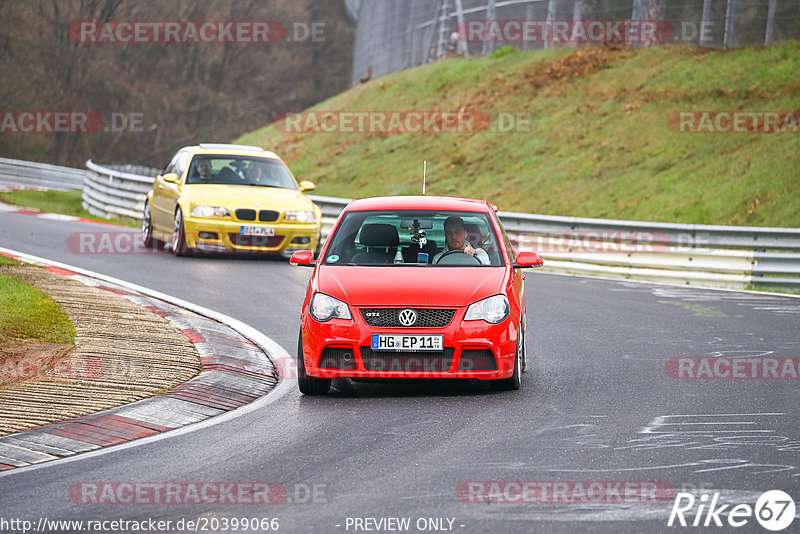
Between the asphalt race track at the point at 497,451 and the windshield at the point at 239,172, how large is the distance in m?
7.51

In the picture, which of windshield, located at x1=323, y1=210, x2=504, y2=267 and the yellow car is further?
the yellow car

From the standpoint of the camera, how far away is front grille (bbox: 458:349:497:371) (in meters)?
8.78

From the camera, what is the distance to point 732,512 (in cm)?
571

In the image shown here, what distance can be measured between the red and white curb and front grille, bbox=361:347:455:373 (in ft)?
2.51

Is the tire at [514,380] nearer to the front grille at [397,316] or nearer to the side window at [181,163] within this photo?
the front grille at [397,316]

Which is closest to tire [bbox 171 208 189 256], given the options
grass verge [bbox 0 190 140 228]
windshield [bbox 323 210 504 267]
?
grass verge [bbox 0 190 140 228]

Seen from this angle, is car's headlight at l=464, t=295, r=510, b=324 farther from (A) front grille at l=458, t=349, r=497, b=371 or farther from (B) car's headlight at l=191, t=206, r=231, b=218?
(B) car's headlight at l=191, t=206, r=231, b=218

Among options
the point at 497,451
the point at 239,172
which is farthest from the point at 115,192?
the point at 497,451

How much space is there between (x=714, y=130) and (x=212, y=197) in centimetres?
1480

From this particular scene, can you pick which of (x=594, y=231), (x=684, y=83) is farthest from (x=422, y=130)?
(x=594, y=231)

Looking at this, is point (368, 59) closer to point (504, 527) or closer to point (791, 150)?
point (791, 150)

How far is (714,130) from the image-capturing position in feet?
94.9

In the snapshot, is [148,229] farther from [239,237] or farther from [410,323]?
[410,323]

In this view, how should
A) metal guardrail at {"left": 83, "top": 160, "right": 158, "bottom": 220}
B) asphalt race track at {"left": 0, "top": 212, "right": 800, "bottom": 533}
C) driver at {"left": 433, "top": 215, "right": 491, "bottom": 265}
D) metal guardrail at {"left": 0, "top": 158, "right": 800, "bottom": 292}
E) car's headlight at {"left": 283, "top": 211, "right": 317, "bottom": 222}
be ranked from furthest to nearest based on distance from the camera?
metal guardrail at {"left": 83, "top": 160, "right": 158, "bottom": 220}
car's headlight at {"left": 283, "top": 211, "right": 317, "bottom": 222}
metal guardrail at {"left": 0, "top": 158, "right": 800, "bottom": 292}
driver at {"left": 433, "top": 215, "right": 491, "bottom": 265}
asphalt race track at {"left": 0, "top": 212, "right": 800, "bottom": 533}
